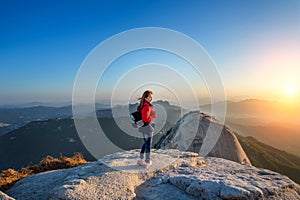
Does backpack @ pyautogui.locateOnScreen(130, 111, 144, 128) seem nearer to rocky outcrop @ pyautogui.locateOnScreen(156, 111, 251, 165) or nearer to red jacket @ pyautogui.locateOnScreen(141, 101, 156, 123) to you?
red jacket @ pyautogui.locateOnScreen(141, 101, 156, 123)

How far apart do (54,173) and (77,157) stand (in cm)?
311

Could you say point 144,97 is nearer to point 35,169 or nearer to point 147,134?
point 147,134

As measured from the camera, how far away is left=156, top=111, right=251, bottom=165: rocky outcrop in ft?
45.2

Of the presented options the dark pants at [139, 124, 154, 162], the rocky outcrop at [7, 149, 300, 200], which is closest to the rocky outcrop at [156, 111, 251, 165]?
the rocky outcrop at [7, 149, 300, 200]

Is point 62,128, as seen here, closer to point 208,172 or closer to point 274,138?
point 208,172

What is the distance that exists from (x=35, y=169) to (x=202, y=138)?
9.43 m

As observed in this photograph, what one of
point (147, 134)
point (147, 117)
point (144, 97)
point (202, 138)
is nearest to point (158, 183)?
point (147, 134)

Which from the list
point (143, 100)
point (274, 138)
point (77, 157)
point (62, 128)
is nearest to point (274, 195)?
point (143, 100)

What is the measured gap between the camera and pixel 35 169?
998 cm

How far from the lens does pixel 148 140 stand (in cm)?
896

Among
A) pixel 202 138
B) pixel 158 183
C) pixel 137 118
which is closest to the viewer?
pixel 158 183

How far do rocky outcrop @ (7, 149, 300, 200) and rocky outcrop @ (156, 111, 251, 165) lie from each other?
496 centimetres

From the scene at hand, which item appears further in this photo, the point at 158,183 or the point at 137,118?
the point at 137,118

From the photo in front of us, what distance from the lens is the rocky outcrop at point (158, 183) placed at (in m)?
6.17
